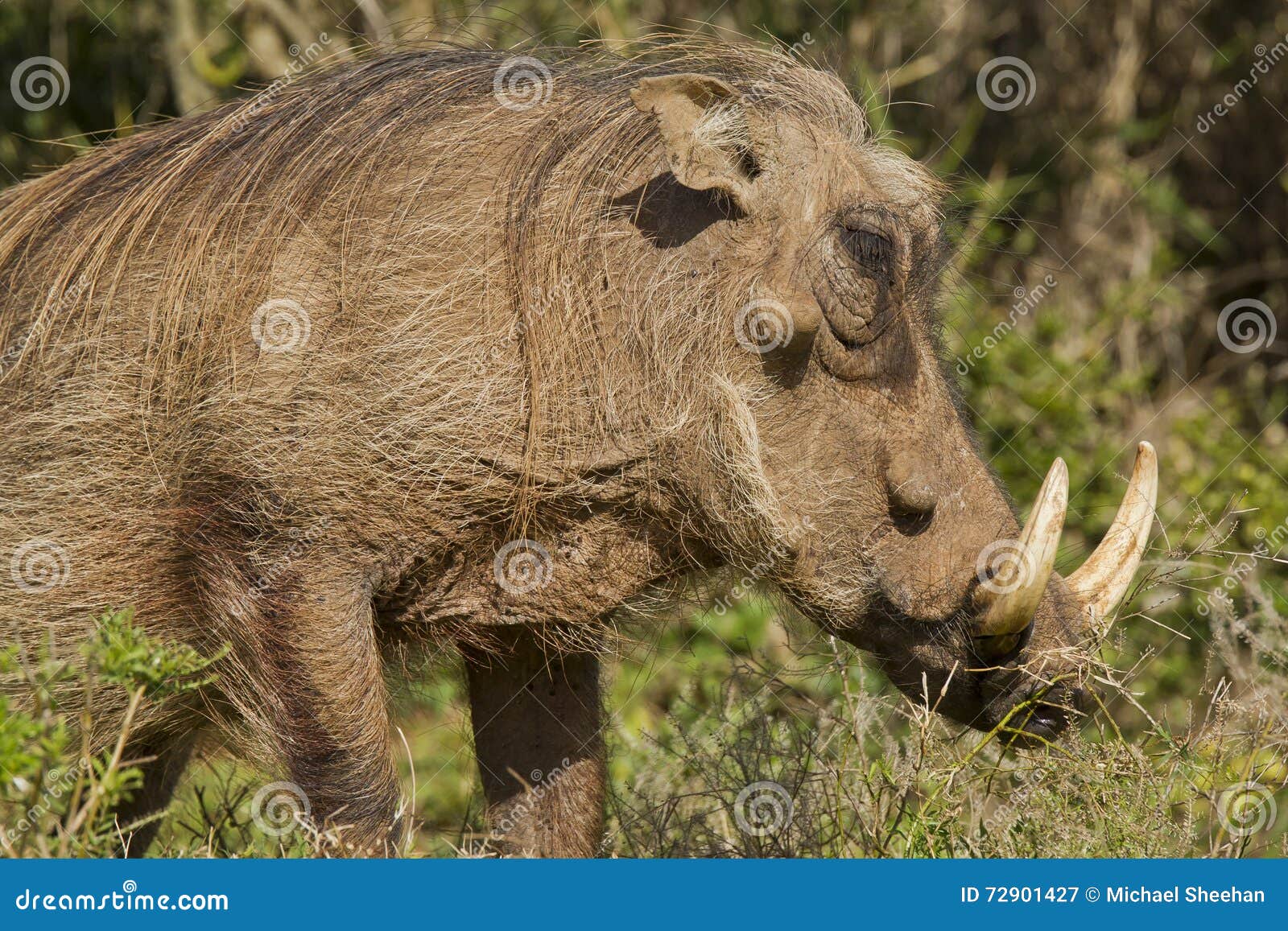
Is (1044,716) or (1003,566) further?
(1044,716)

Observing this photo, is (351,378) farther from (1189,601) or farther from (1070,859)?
(1189,601)

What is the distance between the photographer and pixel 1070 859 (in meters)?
2.44

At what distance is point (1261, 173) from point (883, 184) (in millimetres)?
4128

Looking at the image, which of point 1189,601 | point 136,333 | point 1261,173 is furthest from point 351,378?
point 1261,173

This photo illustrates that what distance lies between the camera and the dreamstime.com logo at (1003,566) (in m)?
2.63

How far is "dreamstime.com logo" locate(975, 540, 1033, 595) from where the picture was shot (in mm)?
2631
